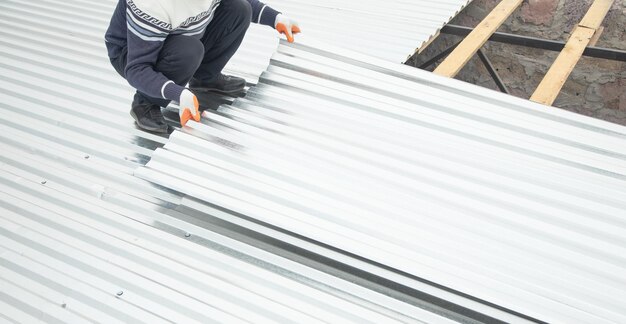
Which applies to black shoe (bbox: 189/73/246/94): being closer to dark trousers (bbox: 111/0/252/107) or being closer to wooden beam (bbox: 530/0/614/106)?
dark trousers (bbox: 111/0/252/107)

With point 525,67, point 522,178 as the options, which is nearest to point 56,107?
point 522,178

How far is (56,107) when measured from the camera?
275cm

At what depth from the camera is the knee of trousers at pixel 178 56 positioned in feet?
7.54

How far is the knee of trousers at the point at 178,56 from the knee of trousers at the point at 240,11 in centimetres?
29

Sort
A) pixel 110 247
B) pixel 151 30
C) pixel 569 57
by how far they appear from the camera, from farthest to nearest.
A: pixel 569 57
pixel 151 30
pixel 110 247

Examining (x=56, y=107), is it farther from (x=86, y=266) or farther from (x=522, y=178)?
(x=522, y=178)

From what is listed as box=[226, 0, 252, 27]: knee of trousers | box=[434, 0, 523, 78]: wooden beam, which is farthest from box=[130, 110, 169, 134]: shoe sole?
box=[434, 0, 523, 78]: wooden beam

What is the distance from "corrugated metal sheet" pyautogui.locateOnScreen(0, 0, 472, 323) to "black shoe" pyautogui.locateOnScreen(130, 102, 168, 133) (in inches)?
2.0

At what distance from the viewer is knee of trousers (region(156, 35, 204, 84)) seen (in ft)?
7.54

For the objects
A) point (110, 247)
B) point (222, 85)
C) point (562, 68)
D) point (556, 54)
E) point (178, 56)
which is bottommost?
point (556, 54)

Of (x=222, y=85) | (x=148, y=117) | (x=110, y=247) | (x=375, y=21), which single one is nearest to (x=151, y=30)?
(x=148, y=117)

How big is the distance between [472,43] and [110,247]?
109 inches

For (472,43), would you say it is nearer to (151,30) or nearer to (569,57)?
(569,57)

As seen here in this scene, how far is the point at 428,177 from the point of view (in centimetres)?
202
